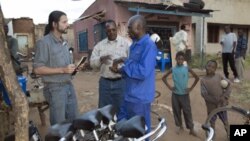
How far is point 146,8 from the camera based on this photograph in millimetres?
10477

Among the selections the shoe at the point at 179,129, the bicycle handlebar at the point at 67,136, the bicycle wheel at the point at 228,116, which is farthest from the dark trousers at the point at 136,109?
the shoe at the point at 179,129

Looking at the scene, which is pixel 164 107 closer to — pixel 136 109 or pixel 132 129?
pixel 136 109

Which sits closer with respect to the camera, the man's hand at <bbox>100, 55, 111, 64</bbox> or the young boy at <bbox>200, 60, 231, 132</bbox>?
the man's hand at <bbox>100, 55, 111, 64</bbox>

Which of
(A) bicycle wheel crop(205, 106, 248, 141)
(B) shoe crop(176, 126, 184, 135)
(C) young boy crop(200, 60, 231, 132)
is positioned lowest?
(B) shoe crop(176, 126, 184, 135)

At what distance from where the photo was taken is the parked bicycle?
6.77 ft

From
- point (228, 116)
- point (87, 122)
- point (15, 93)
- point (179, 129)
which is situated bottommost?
point (179, 129)

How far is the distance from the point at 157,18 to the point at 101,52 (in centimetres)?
831

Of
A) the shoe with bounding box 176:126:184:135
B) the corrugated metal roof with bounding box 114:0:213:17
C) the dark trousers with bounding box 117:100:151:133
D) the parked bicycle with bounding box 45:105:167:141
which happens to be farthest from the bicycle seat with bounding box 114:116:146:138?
the corrugated metal roof with bounding box 114:0:213:17

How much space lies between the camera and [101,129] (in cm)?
237

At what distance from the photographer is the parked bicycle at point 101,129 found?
2062mm

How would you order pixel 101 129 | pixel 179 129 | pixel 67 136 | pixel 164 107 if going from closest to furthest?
1. pixel 67 136
2. pixel 101 129
3. pixel 179 129
4. pixel 164 107

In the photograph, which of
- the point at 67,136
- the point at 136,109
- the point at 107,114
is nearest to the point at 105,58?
the point at 136,109

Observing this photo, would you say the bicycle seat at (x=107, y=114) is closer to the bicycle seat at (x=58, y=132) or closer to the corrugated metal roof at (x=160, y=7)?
the bicycle seat at (x=58, y=132)

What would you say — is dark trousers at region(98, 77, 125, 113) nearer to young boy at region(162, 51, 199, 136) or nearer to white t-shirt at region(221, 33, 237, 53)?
young boy at region(162, 51, 199, 136)
